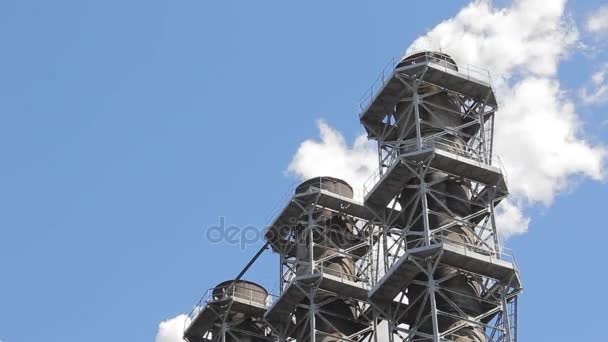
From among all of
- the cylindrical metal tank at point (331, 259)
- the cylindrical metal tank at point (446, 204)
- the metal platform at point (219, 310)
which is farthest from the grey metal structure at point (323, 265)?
the cylindrical metal tank at point (446, 204)

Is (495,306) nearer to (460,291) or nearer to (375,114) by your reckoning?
(460,291)

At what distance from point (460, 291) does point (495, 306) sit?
1822 millimetres

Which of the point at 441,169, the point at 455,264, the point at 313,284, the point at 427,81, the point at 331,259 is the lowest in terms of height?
the point at 455,264

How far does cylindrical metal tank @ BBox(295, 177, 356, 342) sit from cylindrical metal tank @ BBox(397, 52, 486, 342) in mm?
8548

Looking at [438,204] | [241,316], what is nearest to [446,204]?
[438,204]

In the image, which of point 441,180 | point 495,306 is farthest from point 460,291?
point 441,180

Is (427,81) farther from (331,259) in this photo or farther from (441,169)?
(331,259)

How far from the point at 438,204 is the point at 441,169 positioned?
1718 millimetres

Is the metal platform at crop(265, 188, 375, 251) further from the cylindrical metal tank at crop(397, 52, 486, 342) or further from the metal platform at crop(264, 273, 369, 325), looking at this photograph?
the cylindrical metal tank at crop(397, 52, 486, 342)

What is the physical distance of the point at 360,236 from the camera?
Result: 7488cm

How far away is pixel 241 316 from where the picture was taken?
77562 mm

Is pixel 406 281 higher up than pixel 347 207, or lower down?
lower down

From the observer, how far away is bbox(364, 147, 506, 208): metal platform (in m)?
62.4

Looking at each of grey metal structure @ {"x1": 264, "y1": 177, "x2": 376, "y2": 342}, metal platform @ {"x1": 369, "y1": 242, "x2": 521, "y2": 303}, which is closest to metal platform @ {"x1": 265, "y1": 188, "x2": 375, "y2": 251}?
grey metal structure @ {"x1": 264, "y1": 177, "x2": 376, "y2": 342}
